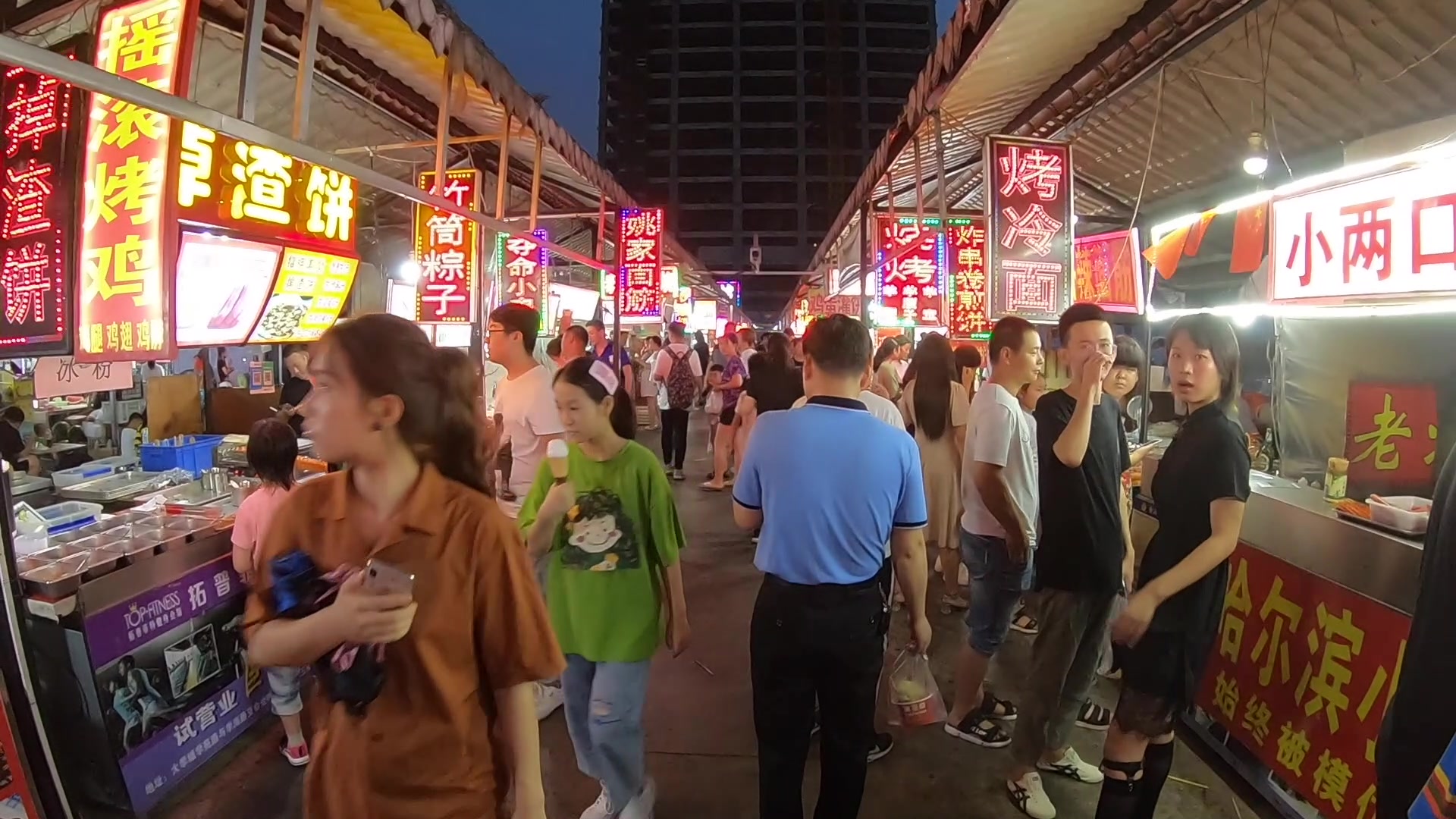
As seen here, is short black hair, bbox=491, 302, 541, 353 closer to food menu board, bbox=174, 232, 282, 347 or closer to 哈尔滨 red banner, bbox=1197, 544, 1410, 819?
food menu board, bbox=174, 232, 282, 347

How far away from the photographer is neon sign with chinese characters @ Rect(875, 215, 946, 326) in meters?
9.13

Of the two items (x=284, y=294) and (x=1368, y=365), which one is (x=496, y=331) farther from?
(x=1368, y=365)

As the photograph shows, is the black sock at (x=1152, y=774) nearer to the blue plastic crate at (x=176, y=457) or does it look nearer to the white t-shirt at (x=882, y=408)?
the white t-shirt at (x=882, y=408)

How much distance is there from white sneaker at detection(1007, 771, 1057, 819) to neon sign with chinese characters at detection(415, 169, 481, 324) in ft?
18.7

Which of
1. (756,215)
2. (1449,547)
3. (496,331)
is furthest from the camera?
(756,215)

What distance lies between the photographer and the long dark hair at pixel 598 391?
293cm

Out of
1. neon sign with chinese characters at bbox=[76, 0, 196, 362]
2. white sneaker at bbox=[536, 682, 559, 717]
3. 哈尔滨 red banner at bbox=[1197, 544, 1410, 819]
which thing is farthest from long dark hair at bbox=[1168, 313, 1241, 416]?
neon sign with chinese characters at bbox=[76, 0, 196, 362]

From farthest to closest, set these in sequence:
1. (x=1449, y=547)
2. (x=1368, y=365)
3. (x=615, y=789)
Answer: (x=1368, y=365) → (x=615, y=789) → (x=1449, y=547)

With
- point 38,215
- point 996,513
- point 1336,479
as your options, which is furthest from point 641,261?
point 1336,479

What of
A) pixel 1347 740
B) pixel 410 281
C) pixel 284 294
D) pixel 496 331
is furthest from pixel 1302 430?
pixel 410 281

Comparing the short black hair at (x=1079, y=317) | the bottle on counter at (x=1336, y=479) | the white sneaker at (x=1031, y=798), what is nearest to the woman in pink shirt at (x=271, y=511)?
the white sneaker at (x=1031, y=798)

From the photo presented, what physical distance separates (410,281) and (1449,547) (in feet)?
30.2

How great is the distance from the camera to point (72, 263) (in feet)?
10.3

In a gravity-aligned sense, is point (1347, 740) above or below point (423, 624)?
below
